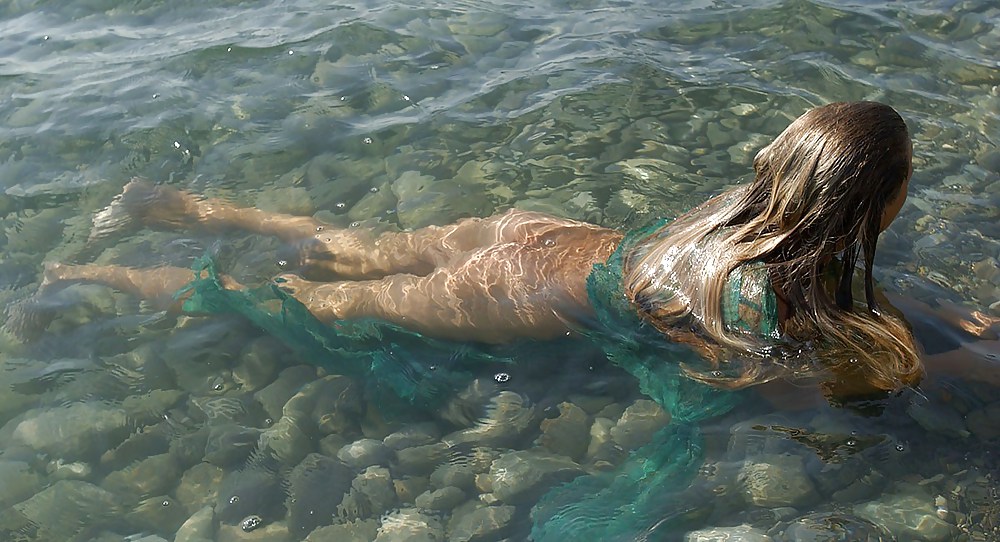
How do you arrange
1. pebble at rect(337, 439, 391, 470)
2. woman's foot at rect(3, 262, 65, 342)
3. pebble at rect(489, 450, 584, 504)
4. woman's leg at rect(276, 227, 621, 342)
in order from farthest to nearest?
woman's foot at rect(3, 262, 65, 342), woman's leg at rect(276, 227, 621, 342), pebble at rect(337, 439, 391, 470), pebble at rect(489, 450, 584, 504)

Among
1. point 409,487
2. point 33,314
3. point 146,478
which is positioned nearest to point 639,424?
point 409,487

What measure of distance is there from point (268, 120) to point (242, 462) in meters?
3.17

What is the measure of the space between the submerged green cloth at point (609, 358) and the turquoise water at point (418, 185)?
129 mm

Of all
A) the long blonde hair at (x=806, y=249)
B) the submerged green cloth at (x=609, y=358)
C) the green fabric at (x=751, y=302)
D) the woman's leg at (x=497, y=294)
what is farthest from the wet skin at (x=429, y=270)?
the green fabric at (x=751, y=302)

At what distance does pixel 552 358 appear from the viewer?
4.77 metres

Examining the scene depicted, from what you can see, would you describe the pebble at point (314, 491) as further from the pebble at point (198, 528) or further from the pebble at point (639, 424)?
the pebble at point (639, 424)

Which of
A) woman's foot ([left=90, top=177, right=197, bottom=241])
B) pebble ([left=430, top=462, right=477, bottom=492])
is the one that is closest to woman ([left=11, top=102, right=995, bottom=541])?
pebble ([left=430, top=462, right=477, bottom=492])

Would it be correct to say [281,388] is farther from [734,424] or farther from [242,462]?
[734,424]

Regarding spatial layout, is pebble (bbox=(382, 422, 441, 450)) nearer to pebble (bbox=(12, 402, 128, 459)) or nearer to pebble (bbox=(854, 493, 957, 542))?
pebble (bbox=(12, 402, 128, 459))

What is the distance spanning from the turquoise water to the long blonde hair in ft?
1.31

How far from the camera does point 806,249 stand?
3.77 meters

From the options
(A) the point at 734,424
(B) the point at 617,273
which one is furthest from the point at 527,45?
(A) the point at 734,424

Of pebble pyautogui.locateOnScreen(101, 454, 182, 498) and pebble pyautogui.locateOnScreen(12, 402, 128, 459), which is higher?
pebble pyautogui.locateOnScreen(12, 402, 128, 459)

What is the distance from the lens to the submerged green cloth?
3.94 meters
